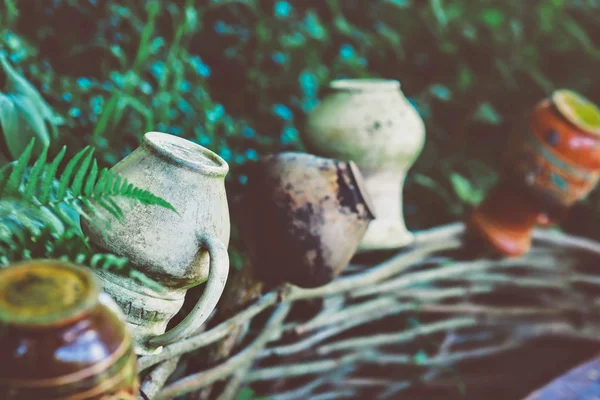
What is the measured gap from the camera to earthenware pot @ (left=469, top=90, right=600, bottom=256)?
1.61 m

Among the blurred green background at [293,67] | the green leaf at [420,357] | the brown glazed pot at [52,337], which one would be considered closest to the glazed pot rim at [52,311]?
the brown glazed pot at [52,337]

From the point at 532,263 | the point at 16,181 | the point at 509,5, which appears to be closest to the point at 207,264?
the point at 16,181

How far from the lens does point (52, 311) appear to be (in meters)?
0.58

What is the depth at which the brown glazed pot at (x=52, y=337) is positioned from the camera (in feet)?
1.91

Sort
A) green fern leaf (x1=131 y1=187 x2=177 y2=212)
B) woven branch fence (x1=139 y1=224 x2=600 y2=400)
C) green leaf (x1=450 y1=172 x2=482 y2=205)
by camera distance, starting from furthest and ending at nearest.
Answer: green leaf (x1=450 y1=172 x2=482 y2=205), woven branch fence (x1=139 y1=224 x2=600 y2=400), green fern leaf (x1=131 y1=187 x2=177 y2=212)

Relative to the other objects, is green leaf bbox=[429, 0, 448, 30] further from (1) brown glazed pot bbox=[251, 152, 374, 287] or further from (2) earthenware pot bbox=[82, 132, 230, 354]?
(2) earthenware pot bbox=[82, 132, 230, 354]

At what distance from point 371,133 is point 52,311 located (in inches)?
36.3

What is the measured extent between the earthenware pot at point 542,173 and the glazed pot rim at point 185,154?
105 cm

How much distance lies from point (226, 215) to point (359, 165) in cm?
51

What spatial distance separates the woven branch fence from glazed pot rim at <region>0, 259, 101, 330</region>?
49 cm

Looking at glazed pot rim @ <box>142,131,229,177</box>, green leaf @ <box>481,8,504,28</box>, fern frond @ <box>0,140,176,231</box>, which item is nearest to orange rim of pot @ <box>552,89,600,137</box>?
green leaf @ <box>481,8,504,28</box>

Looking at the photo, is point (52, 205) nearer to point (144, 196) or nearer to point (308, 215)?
point (144, 196)

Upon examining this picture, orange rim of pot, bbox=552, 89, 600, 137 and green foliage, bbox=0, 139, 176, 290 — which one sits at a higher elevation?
green foliage, bbox=0, 139, 176, 290

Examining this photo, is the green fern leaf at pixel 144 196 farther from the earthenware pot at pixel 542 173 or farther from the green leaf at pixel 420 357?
the green leaf at pixel 420 357
